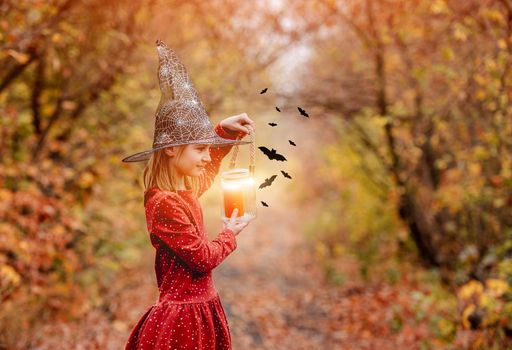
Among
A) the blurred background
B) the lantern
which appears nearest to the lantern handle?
the lantern

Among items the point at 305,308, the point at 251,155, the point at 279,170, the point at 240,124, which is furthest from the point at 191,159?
the point at 305,308

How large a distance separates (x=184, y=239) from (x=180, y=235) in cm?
3

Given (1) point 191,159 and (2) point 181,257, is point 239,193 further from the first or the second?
(2) point 181,257

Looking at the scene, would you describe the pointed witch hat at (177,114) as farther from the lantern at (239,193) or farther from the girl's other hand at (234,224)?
the girl's other hand at (234,224)

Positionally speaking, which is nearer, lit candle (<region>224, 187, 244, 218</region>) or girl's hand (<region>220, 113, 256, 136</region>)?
lit candle (<region>224, 187, 244, 218</region>)

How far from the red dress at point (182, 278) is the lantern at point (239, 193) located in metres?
Answer: 0.11

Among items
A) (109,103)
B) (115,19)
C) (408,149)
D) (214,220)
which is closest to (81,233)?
(109,103)

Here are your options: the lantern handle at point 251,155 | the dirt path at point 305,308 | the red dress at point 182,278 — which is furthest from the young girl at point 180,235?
the dirt path at point 305,308

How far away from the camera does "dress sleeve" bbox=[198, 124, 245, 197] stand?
2600 mm

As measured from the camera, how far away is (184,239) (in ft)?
7.18

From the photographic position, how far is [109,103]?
669 cm

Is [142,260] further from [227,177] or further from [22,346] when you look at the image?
[227,177]

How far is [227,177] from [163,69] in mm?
583

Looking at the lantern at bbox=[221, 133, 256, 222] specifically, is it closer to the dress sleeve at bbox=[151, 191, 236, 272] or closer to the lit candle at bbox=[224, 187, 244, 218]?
the lit candle at bbox=[224, 187, 244, 218]
